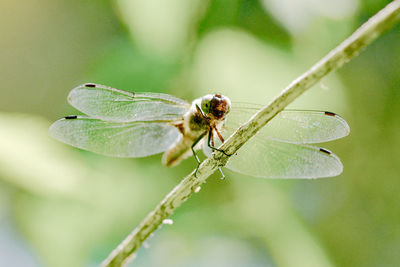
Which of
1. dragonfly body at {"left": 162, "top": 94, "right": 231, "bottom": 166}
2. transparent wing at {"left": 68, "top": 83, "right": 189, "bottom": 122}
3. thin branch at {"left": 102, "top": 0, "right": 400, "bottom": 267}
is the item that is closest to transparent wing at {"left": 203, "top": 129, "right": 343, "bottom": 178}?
dragonfly body at {"left": 162, "top": 94, "right": 231, "bottom": 166}

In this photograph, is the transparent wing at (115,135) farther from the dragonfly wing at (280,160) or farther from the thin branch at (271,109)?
the thin branch at (271,109)

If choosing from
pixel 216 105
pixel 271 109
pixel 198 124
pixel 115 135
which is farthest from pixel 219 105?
pixel 271 109

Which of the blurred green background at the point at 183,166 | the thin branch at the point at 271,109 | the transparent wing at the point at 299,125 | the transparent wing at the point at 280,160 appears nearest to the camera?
the thin branch at the point at 271,109

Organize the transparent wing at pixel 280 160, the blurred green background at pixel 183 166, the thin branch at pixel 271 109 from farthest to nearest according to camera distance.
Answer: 1. the blurred green background at pixel 183 166
2. the transparent wing at pixel 280 160
3. the thin branch at pixel 271 109

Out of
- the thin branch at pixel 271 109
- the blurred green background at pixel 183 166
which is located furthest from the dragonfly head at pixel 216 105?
the thin branch at pixel 271 109

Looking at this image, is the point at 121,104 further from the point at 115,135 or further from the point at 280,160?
the point at 280,160

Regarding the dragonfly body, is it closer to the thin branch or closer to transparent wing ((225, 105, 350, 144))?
transparent wing ((225, 105, 350, 144))
